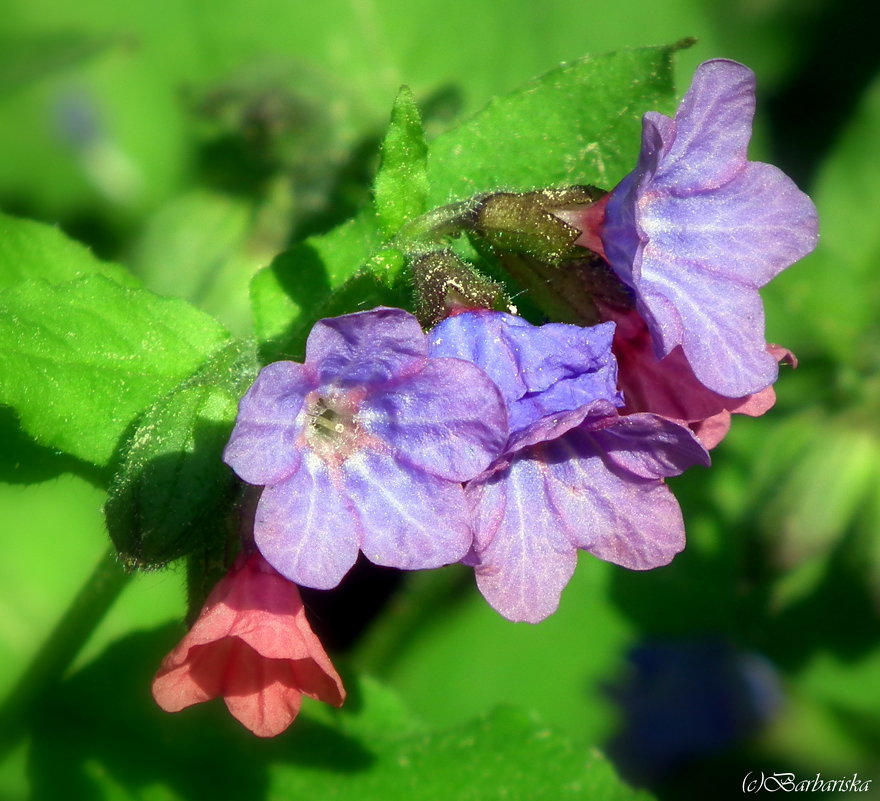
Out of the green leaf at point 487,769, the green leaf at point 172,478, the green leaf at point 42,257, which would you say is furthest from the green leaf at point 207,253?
the green leaf at point 172,478

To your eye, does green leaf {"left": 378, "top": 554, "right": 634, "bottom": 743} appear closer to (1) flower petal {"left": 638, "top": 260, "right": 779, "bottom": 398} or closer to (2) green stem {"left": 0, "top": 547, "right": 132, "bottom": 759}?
(2) green stem {"left": 0, "top": 547, "right": 132, "bottom": 759}

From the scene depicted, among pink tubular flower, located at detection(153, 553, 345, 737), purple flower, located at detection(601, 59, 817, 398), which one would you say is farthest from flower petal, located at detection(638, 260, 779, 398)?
pink tubular flower, located at detection(153, 553, 345, 737)

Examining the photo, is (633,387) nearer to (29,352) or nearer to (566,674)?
(29,352)

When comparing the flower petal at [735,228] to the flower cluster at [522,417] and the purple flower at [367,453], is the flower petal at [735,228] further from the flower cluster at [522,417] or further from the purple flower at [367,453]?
the purple flower at [367,453]

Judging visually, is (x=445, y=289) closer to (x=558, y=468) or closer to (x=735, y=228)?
(x=558, y=468)

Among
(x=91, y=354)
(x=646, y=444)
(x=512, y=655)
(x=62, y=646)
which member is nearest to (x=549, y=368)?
(x=646, y=444)

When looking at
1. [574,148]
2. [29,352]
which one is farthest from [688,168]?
[29,352]

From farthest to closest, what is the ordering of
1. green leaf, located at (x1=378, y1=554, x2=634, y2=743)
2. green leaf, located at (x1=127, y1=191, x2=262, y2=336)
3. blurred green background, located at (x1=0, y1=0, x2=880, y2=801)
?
1. green leaf, located at (x1=378, y1=554, x2=634, y2=743)
2. green leaf, located at (x1=127, y1=191, x2=262, y2=336)
3. blurred green background, located at (x1=0, y1=0, x2=880, y2=801)
